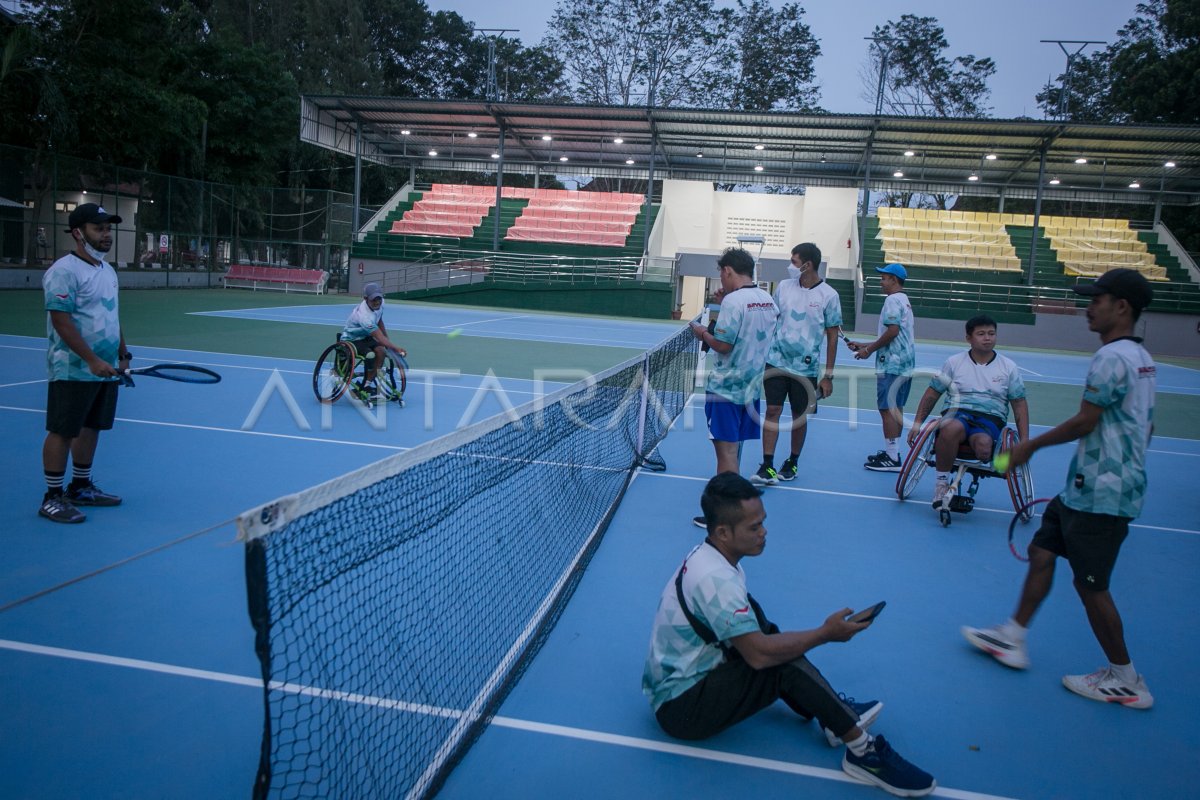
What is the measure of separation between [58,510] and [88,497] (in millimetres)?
327

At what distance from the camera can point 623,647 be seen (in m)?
4.09

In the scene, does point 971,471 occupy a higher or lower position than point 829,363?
lower

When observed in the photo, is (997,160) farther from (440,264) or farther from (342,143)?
(342,143)

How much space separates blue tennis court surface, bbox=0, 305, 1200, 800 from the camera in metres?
3.08

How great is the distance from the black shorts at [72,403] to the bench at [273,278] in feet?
93.0

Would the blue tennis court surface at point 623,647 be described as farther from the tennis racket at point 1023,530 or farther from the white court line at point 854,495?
the tennis racket at point 1023,530

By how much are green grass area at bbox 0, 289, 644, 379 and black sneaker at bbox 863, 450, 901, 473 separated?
610 centimetres

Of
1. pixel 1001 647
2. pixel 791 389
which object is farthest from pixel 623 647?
pixel 791 389

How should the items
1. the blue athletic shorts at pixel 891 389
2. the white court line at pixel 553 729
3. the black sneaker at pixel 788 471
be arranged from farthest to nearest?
the blue athletic shorts at pixel 891 389
the black sneaker at pixel 788 471
the white court line at pixel 553 729

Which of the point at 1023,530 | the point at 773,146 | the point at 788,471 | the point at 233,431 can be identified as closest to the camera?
the point at 1023,530

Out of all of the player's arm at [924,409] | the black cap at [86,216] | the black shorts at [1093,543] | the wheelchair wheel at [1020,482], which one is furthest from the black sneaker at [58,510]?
the wheelchair wheel at [1020,482]

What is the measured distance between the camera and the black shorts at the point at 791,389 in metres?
7.22

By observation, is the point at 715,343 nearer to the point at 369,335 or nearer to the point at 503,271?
the point at 369,335

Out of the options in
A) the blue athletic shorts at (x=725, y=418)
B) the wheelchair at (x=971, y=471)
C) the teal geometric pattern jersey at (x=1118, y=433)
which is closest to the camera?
the teal geometric pattern jersey at (x=1118, y=433)
